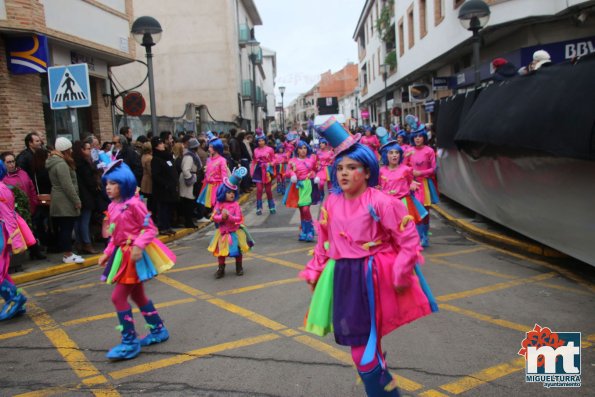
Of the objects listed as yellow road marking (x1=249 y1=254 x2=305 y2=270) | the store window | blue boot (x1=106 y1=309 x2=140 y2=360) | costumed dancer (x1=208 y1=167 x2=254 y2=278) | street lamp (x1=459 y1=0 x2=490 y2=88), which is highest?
street lamp (x1=459 y1=0 x2=490 y2=88)

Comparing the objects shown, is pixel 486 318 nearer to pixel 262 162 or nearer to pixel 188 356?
pixel 188 356

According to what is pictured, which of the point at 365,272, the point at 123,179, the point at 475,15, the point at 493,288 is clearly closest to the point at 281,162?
the point at 475,15

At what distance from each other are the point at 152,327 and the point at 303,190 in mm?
5152

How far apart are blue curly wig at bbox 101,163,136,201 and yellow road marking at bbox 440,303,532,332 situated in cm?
332

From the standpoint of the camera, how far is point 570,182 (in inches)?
244

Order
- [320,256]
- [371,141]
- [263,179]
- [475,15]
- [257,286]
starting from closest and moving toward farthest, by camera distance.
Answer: [320,256]
[257,286]
[475,15]
[263,179]
[371,141]

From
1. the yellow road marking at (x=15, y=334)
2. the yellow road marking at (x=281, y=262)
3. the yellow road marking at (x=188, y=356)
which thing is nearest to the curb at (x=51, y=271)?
the yellow road marking at (x=15, y=334)

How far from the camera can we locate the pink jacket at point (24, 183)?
26.5ft

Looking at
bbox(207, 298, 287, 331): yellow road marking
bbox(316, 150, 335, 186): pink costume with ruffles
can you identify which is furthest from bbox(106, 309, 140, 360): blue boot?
Result: bbox(316, 150, 335, 186): pink costume with ruffles

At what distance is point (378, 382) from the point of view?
313cm

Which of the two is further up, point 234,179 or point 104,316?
point 234,179

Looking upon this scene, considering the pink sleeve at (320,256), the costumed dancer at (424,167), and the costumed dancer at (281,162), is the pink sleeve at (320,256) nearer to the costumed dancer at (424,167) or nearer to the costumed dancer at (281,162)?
the costumed dancer at (424,167)

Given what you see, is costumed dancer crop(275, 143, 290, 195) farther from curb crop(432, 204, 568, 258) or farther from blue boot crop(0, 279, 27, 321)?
blue boot crop(0, 279, 27, 321)

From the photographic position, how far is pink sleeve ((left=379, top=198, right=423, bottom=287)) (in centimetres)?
308
